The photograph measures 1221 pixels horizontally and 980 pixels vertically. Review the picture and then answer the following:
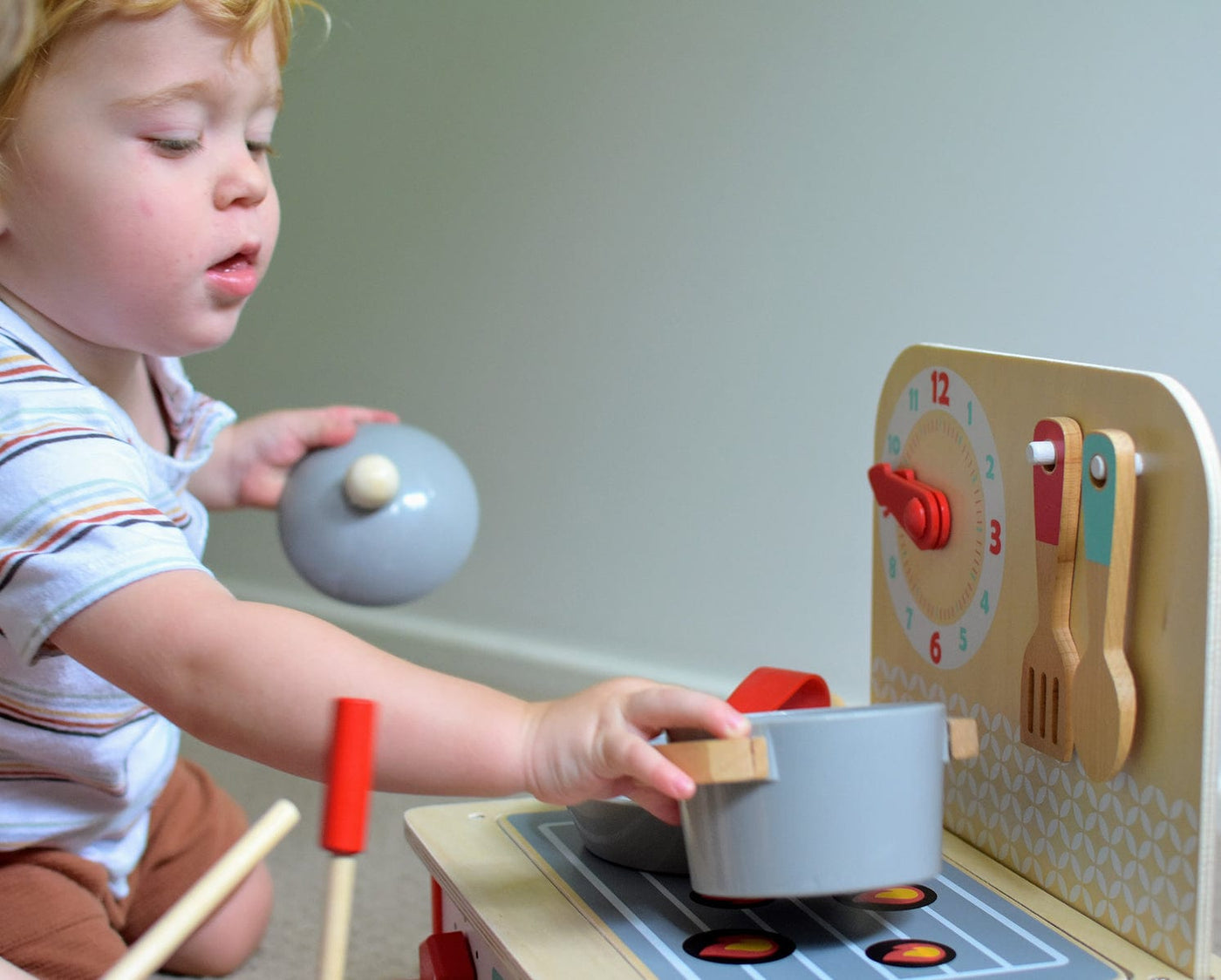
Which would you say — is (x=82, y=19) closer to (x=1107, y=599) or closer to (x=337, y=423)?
(x=337, y=423)

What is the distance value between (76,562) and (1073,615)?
399 millimetres

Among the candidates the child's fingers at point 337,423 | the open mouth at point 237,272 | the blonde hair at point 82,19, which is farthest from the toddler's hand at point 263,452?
the blonde hair at point 82,19

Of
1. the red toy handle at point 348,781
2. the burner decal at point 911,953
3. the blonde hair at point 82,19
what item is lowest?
the burner decal at point 911,953

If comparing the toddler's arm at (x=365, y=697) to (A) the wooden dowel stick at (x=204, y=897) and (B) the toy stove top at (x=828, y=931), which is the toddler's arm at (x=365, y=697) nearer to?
(B) the toy stove top at (x=828, y=931)

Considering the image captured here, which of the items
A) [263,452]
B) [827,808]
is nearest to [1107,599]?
[827,808]

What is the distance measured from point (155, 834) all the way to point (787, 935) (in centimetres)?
56

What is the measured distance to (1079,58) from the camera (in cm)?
111

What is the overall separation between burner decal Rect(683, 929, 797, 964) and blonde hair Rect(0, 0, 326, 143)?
44cm

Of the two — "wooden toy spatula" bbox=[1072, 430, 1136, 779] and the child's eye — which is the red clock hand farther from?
the child's eye

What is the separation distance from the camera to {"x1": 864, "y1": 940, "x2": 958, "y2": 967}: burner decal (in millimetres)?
529

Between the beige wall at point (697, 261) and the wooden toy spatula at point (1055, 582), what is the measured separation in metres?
0.59

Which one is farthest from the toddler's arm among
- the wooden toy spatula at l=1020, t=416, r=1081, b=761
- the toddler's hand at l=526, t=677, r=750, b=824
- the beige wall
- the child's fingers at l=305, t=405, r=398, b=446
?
the beige wall

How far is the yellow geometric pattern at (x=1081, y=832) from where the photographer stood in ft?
1.76

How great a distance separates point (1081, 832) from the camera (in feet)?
1.93
